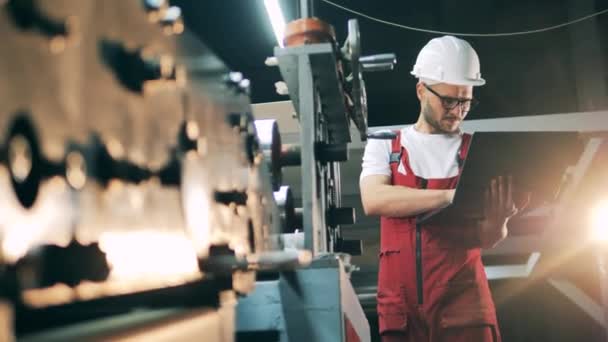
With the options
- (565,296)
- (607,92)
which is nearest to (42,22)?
(565,296)

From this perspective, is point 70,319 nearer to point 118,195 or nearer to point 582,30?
point 118,195

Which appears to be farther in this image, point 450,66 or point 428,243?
point 450,66

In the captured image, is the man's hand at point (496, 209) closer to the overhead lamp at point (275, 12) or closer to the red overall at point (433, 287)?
the red overall at point (433, 287)

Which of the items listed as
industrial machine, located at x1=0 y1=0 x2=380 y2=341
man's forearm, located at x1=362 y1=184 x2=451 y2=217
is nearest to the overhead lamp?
man's forearm, located at x1=362 y1=184 x2=451 y2=217

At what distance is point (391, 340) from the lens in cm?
190

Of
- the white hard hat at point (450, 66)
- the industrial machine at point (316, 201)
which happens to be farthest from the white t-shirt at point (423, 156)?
the industrial machine at point (316, 201)

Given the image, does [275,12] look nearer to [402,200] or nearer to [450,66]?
[450,66]

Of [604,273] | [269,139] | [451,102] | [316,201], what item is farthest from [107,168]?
[604,273]

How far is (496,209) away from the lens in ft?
6.19

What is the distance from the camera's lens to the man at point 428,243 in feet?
6.23

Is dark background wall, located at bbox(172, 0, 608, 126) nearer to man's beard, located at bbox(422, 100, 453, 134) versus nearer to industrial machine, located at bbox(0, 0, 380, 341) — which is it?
man's beard, located at bbox(422, 100, 453, 134)

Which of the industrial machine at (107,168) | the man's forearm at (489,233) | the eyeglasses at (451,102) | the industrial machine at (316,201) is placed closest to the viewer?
the industrial machine at (107,168)

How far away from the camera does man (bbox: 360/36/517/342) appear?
1898 mm

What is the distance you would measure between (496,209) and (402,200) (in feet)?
0.96
